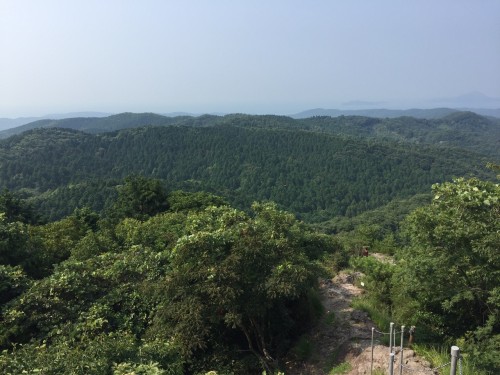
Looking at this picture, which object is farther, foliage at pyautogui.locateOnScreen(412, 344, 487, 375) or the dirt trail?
the dirt trail

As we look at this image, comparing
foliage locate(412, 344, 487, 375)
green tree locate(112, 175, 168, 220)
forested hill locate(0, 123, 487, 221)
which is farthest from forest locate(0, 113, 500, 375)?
forested hill locate(0, 123, 487, 221)

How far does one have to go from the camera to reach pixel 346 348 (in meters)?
9.41

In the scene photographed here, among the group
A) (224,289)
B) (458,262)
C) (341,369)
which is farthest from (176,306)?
(458,262)

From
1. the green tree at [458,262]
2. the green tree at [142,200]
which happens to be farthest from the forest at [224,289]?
the green tree at [142,200]

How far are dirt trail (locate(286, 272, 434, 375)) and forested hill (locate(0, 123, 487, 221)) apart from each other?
265ft

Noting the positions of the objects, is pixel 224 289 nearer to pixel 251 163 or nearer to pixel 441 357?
pixel 441 357

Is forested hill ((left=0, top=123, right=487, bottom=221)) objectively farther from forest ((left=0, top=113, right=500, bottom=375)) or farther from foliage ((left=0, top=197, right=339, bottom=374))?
foliage ((left=0, top=197, right=339, bottom=374))

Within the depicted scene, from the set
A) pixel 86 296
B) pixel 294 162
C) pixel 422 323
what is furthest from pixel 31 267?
pixel 294 162

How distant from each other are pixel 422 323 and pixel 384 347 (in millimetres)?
1753

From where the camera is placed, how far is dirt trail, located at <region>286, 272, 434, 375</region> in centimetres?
828

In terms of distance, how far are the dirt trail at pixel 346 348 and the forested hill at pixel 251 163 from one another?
3177 inches

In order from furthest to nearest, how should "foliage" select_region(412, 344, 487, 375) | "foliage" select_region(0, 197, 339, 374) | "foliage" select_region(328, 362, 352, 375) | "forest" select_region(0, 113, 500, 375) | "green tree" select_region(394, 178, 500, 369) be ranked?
"foliage" select_region(328, 362, 352, 375) → "green tree" select_region(394, 178, 500, 369) → "forest" select_region(0, 113, 500, 375) → "foliage" select_region(412, 344, 487, 375) → "foliage" select_region(0, 197, 339, 374)

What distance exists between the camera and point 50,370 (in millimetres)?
5672

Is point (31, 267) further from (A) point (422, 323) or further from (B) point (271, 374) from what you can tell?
(A) point (422, 323)
